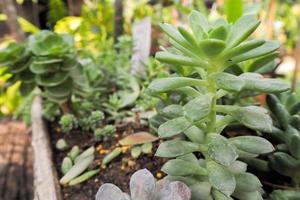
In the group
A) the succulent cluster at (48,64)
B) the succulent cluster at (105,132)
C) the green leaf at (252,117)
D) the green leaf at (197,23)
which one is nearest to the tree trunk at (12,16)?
the succulent cluster at (48,64)

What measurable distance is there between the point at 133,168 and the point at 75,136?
258 mm

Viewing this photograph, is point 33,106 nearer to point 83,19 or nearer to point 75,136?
point 75,136

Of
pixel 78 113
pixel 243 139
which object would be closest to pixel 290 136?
pixel 243 139

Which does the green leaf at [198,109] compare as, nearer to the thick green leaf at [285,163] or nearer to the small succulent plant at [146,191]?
the small succulent plant at [146,191]

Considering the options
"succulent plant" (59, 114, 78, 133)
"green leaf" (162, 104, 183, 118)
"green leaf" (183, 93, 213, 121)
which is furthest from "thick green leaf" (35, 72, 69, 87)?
"green leaf" (183, 93, 213, 121)

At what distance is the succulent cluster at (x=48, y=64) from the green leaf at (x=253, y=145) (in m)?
0.52

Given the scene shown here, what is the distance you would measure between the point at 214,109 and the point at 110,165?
0.36m

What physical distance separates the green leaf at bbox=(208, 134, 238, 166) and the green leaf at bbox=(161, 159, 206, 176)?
0.07m

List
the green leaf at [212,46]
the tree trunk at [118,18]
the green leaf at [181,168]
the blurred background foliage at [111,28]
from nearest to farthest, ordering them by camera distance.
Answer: the green leaf at [212,46] < the green leaf at [181,168] < the blurred background foliage at [111,28] < the tree trunk at [118,18]

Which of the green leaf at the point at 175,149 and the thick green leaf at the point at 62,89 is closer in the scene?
the green leaf at the point at 175,149

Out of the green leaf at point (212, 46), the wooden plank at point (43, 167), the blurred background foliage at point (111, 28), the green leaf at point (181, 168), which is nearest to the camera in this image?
the green leaf at point (212, 46)

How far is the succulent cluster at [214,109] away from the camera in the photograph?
2.03 ft

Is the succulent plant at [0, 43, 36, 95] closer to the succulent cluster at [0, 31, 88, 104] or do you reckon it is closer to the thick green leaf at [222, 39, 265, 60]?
the succulent cluster at [0, 31, 88, 104]

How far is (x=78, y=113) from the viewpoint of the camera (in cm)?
116
